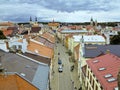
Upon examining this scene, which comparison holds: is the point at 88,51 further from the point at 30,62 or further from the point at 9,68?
the point at 9,68

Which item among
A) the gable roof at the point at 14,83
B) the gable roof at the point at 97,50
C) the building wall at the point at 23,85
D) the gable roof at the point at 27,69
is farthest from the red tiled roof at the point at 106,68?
the gable roof at the point at 97,50

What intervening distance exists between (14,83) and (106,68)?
17.2 meters

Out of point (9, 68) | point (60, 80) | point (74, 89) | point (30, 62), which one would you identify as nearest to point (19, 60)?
point (30, 62)

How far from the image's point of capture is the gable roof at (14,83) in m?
30.1

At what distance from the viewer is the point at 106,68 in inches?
1651

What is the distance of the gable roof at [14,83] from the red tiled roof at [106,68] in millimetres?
10252

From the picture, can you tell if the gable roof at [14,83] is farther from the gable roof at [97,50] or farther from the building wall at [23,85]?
the gable roof at [97,50]

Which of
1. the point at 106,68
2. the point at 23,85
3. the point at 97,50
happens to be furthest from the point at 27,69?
the point at 97,50

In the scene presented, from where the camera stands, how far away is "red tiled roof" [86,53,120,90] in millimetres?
34719

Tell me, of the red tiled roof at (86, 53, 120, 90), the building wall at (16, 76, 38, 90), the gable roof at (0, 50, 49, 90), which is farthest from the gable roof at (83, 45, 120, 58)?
the building wall at (16, 76, 38, 90)

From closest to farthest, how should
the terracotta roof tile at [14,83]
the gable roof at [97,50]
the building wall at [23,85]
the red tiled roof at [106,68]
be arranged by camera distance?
the terracotta roof tile at [14,83], the building wall at [23,85], the red tiled roof at [106,68], the gable roof at [97,50]

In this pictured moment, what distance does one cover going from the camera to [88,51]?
63.3 metres

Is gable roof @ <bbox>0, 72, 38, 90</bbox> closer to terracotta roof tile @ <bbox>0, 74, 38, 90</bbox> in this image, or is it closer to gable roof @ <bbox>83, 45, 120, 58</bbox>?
terracotta roof tile @ <bbox>0, 74, 38, 90</bbox>

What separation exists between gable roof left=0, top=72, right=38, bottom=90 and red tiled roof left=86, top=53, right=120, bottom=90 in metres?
10.3
